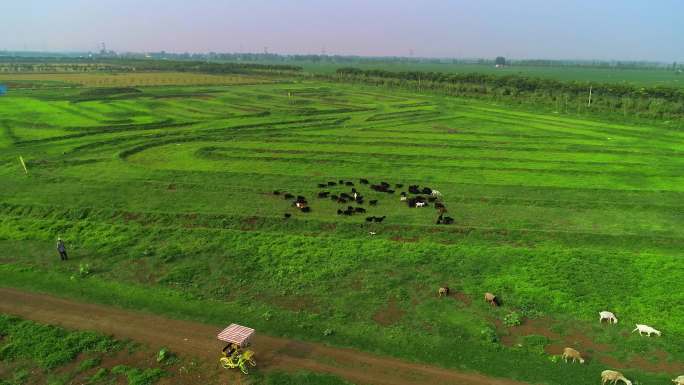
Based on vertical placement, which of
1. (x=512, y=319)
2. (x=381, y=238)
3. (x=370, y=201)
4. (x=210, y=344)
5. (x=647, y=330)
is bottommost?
(x=210, y=344)

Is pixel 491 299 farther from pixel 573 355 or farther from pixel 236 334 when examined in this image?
pixel 236 334

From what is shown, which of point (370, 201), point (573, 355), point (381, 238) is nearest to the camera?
point (573, 355)

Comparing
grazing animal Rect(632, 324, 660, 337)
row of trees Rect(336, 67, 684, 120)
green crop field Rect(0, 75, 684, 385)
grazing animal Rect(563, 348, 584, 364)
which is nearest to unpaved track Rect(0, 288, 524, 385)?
green crop field Rect(0, 75, 684, 385)

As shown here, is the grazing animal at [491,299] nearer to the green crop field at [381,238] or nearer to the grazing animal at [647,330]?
the green crop field at [381,238]

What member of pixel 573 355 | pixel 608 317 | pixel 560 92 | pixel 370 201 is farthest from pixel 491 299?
pixel 560 92

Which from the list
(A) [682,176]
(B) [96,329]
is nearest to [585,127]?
(A) [682,176]

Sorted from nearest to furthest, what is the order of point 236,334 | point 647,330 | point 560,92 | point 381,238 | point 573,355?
point 573,355 → point 236,334 → point 647,330 → point 381,238 → point 560,92
